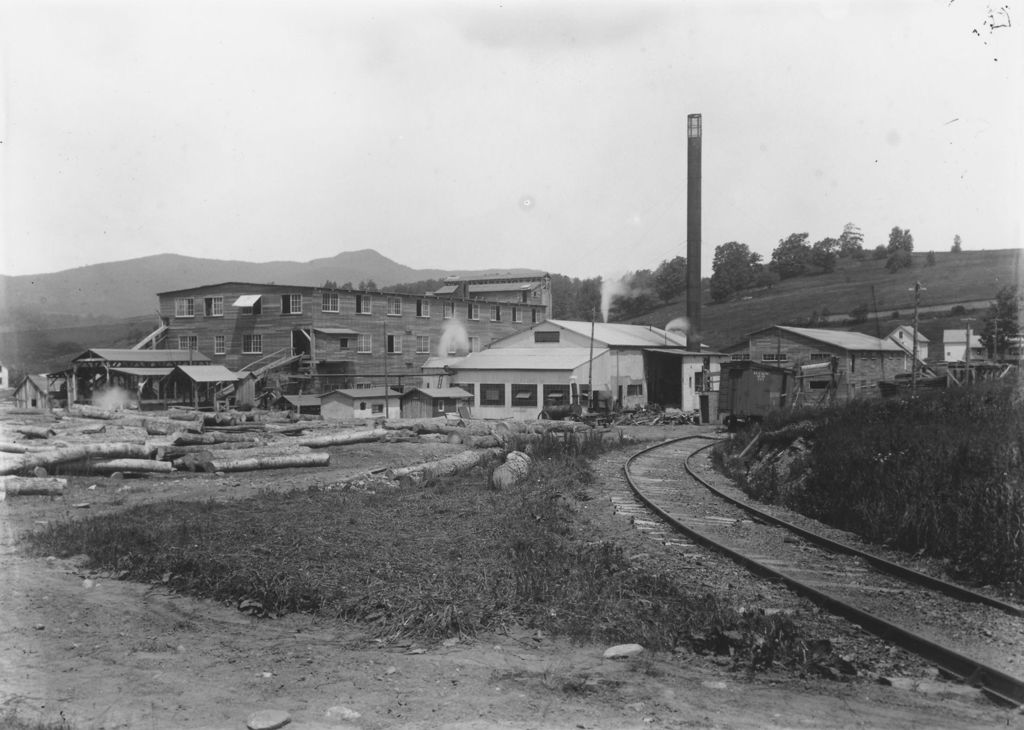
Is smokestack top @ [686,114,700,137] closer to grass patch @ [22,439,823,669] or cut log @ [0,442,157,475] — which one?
cut log @ [0,442,157,475]

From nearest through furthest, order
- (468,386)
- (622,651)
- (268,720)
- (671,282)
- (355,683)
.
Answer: (268,720)
(355,683)
(622,651)
(468,386)
(671,282)

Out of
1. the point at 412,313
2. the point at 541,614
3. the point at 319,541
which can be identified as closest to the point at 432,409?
the point at 412,313

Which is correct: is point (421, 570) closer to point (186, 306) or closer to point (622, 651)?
point (622, 651)

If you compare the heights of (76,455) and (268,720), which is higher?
(76,455)

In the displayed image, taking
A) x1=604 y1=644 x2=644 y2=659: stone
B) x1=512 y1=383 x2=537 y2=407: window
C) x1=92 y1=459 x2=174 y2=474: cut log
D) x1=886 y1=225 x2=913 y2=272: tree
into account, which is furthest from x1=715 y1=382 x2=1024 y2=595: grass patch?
x1=886 y1=225 x2=913 y2=272: tree

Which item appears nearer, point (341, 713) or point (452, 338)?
point (341, 713)

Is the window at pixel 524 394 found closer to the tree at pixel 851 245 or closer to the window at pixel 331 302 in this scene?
the window at pixel 331 302

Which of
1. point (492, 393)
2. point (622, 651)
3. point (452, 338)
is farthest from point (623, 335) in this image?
point (622, 651)
